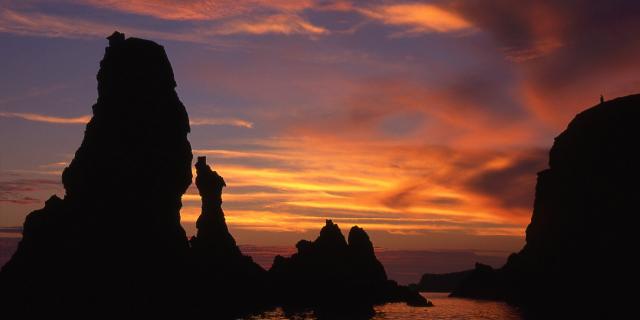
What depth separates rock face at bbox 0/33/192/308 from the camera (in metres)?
63.3

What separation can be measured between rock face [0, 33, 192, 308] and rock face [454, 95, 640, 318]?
94.9 m

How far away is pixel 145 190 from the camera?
7112cm

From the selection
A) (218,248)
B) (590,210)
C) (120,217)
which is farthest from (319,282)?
(120,217)

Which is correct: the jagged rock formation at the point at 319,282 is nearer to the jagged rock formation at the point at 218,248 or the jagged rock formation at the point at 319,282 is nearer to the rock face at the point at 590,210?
the jagged rock formation at the point at 218,248

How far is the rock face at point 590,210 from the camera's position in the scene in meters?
136

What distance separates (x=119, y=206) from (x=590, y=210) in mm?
120597

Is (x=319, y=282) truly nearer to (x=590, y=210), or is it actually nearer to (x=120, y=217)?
(x=590, y=210)

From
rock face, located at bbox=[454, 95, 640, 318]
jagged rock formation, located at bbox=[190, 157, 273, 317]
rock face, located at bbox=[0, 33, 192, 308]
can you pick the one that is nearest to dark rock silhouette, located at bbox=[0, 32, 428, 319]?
rock face, located at bbox=[0, 33, 192, 308]

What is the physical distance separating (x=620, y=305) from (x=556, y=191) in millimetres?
46526

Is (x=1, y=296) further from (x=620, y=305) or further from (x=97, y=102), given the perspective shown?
(x=620, y=305)

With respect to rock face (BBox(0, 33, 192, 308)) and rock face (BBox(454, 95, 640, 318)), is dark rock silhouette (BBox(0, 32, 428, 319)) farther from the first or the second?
rock face (BBox(454, 95, 640, 318))

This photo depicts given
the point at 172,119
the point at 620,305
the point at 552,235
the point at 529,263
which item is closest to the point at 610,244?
the point at 620,305

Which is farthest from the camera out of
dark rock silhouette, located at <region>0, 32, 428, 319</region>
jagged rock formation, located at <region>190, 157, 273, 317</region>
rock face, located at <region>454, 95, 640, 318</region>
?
jagged rock formation, located at <region>190, 157, 273, 317</region>

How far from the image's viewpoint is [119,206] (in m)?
68.4
